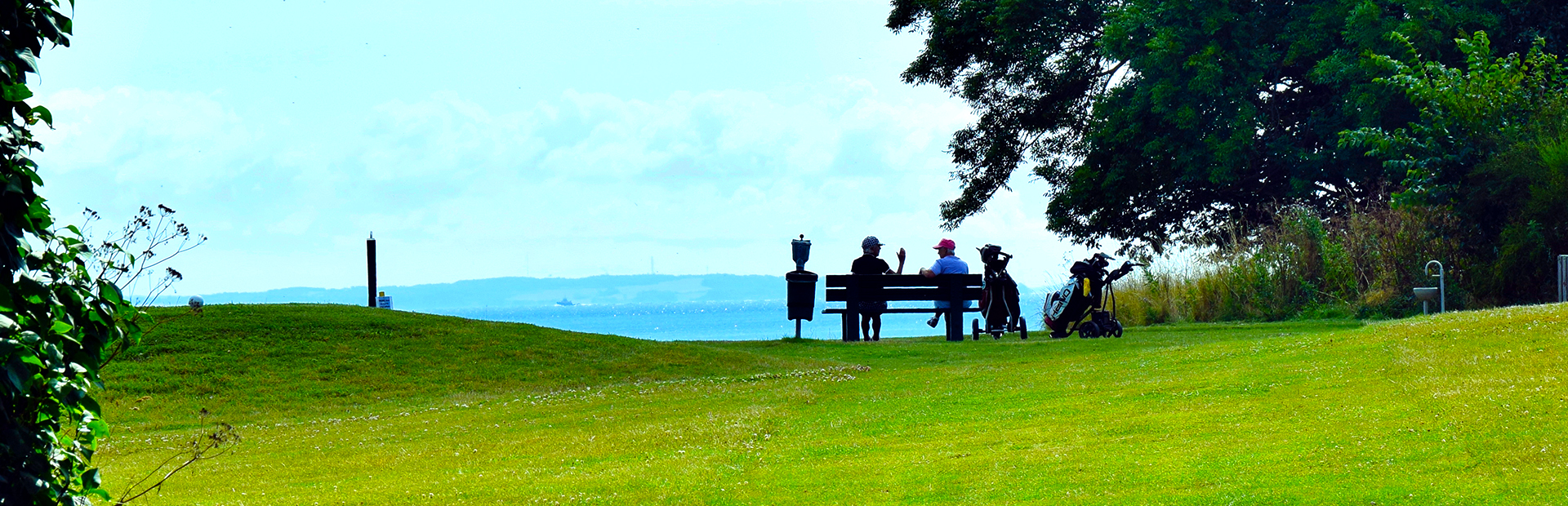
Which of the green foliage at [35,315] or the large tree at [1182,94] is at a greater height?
the large tree at [1182,94]

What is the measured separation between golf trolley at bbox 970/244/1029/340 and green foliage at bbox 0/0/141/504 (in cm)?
1719

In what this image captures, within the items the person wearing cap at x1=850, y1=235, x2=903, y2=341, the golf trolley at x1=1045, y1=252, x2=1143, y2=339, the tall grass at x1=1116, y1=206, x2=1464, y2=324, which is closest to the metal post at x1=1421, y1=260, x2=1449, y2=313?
A: the tall grass at x1=1116, y1=206, x2=1464, y2=324

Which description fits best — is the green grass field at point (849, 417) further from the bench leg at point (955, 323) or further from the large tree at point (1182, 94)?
the large tree at point (1182, 94)

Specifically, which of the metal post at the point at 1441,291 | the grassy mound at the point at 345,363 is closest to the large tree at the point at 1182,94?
the metal post at the point at 1441,291

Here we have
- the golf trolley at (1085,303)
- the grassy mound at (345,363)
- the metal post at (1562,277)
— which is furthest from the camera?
the golf trolley at (1085,303)

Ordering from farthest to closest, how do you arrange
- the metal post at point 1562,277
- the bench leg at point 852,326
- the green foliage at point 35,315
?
1. the bench leg at point 852,326
2. the metal post at point 1562,277
3. the green foliage at point 35,315

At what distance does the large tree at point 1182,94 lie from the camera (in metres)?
29.8

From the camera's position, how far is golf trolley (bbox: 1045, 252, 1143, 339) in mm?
21219

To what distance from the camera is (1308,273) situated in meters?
25.2

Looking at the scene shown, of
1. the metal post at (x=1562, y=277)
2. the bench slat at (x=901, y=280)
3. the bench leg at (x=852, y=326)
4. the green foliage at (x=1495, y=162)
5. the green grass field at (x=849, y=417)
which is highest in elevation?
the green foliage at (x=1495, y=162)

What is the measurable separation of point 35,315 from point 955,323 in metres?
18.7

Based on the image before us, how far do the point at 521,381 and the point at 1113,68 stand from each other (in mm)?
22697

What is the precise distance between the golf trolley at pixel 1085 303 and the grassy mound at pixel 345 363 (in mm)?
5176

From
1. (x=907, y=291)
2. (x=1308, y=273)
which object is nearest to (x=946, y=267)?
(x=907, y=291)
